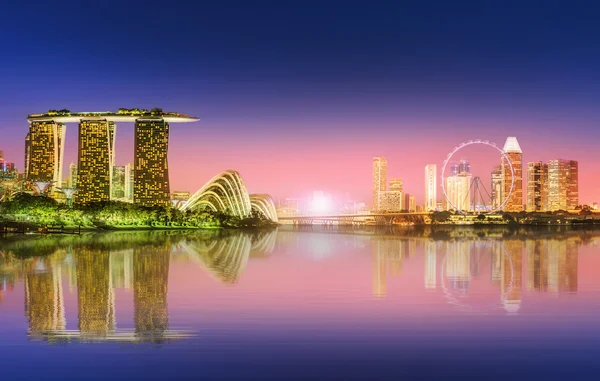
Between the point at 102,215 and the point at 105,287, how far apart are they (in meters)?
97.2

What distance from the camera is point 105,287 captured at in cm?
3209

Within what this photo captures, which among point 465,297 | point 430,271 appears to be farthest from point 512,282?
point 465,297

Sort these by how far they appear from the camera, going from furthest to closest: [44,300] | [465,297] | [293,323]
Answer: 1. [465,297]
2. [44,300]
3. [293,323]

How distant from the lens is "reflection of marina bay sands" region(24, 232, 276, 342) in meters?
21.2

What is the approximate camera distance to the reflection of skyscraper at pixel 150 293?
22.4 metres

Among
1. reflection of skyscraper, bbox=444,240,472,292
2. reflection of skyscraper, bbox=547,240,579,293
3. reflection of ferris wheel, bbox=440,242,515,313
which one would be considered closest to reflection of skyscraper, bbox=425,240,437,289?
reflection of ferris wheel, bbox=440,242,515,313

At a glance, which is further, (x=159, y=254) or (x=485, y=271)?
(x=159, y=254)

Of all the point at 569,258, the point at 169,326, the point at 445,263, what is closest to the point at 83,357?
the point at 169,326

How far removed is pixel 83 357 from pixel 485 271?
3135cm

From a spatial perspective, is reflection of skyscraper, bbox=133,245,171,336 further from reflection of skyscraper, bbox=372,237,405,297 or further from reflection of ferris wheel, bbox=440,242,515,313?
reflection of ferris wheel, bbox=440,242,515,313

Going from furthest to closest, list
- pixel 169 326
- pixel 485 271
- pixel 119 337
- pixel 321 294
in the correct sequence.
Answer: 1. pixel 485 271
2. pixel 321 294
3. pixel 169 326
4. pixel 119 337

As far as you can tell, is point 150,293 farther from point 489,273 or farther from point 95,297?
point 489,273

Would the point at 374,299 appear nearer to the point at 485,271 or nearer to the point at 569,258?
the point at 485,271

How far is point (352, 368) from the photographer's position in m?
17.5
